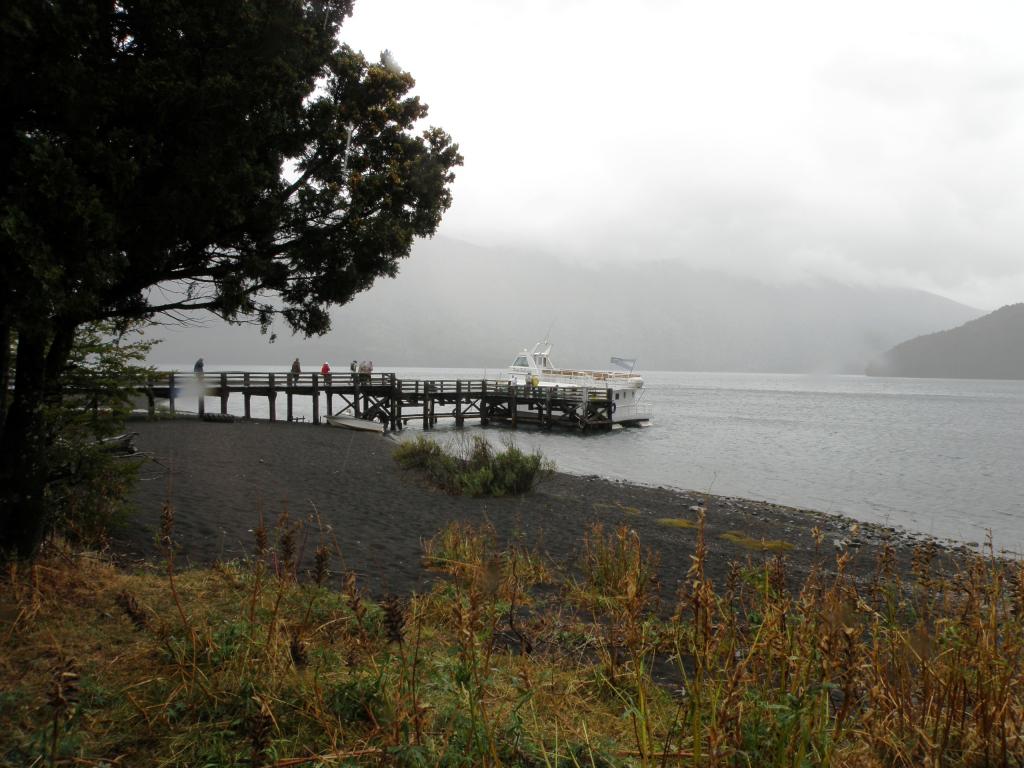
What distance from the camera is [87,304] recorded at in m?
4.70

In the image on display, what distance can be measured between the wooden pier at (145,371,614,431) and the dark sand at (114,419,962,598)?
1150 cm

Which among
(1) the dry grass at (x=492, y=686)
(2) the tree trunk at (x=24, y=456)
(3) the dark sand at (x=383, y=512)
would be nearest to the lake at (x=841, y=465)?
(3) the dark sand at (x=383, y=512)

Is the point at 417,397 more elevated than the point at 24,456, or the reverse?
the point at 24,456

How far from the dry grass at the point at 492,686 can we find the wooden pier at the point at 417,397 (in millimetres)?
29294

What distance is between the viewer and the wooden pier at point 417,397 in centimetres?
3506

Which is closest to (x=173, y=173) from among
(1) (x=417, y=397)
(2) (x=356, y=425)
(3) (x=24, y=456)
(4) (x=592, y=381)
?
(3) (x=24, y=456)

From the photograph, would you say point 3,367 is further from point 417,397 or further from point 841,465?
point 417,397

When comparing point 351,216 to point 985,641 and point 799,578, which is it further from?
point 799,578

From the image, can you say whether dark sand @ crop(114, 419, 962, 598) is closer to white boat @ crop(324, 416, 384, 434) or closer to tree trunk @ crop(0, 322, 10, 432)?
tree trunk @ crop(0, 322, 10, 432)

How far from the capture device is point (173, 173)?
5.25 metres

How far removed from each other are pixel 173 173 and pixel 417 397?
3678 centimetres

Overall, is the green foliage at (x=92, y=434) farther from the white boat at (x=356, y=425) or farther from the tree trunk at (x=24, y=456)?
the white boat at (x=356, y=425)

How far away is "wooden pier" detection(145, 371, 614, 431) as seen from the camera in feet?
115

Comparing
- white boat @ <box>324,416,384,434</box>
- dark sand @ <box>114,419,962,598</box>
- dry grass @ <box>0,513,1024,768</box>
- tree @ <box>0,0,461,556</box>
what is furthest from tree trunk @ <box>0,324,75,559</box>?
white boat @ <box>324,416,384,434</box>
